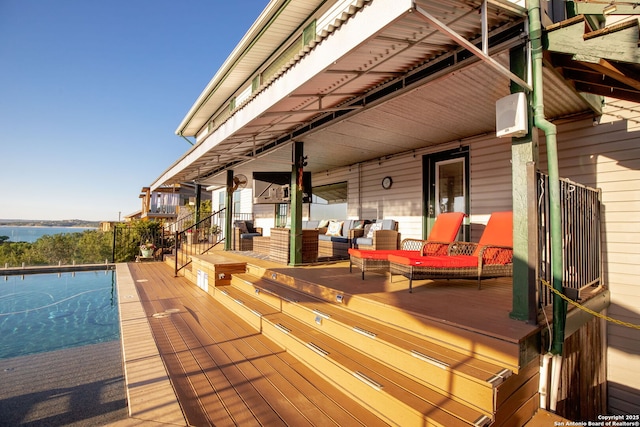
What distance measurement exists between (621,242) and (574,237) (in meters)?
1.51

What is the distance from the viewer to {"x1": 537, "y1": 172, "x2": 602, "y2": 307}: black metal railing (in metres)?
2.48

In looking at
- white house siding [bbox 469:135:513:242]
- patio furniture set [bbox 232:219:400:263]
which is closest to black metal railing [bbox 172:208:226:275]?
patio furniture set [bbox 232:219:400:263]

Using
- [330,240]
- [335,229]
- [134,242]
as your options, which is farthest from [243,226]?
[134,242]

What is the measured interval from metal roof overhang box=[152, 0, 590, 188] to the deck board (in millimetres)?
2642

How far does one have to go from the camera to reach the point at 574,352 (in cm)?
298

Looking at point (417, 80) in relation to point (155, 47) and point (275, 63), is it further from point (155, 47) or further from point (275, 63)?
point (155, 47)

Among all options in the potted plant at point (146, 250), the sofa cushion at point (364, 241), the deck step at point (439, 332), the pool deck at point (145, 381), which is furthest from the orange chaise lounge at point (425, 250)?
the potted plant at point (146, 250)

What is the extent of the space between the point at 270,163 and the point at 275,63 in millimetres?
2638

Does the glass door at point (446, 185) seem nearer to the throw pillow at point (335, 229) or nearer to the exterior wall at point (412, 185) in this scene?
the exterior wall at point (412, 185)

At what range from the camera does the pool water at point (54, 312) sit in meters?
4.36

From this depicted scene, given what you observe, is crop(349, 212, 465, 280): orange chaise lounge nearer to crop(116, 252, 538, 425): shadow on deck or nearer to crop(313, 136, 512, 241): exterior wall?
crop(116, 252, 538, 425): shadow on deck

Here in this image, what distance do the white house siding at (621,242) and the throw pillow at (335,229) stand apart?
16.6ft

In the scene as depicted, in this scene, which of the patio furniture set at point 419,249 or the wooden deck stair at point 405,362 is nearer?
the wooden deck stair at point 405,362

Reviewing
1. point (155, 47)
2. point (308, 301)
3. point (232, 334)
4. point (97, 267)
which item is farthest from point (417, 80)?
point (155, 47)
